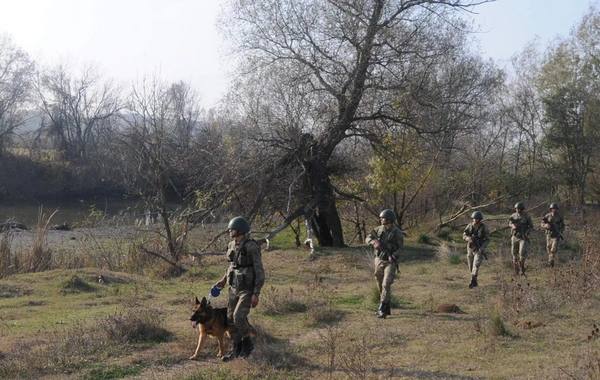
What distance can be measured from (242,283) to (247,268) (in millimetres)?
195

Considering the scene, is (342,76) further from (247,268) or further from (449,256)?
(247,268)

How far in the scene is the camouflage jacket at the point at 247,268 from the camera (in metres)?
8.04

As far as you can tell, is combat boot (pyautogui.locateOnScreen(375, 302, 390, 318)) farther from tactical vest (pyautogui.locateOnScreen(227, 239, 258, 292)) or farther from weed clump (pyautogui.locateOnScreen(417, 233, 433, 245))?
weed clump (pyautogui.locateOnScreen(417, 233, 433, 245))

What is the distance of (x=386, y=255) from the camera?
428 inches

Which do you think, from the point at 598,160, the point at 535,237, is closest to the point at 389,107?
the point at 535,237

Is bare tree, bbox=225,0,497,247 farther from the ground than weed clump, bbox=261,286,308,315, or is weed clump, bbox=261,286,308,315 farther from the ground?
bare tree, bbox=225,0,497,247

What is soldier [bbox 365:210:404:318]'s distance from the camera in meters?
10.8

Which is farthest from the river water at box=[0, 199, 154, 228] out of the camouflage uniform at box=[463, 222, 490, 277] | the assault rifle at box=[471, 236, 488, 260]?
the assault rifle at box=[471, 236, 488, 260]

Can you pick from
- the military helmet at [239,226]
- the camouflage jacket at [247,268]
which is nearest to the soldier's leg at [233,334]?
the camouflage jacket at [247,268]

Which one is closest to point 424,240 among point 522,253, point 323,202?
point 323,202

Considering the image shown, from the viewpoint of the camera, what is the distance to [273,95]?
19.2m

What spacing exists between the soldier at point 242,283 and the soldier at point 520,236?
931 cm

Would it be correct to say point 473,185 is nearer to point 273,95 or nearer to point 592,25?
point 273,95

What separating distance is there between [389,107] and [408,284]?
7163mm
